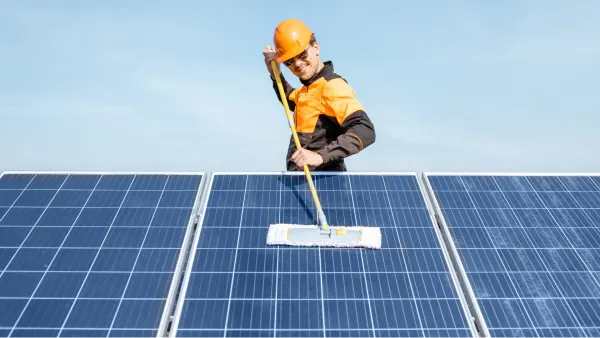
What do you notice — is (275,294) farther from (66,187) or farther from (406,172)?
(66,187)

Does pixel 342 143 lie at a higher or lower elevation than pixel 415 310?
higher

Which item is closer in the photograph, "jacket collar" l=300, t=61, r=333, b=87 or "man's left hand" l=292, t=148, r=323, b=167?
"man's left hand" l=292, t=148, r=323, b=167

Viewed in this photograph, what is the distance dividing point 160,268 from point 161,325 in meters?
0.63

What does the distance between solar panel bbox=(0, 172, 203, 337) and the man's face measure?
162 centimetres

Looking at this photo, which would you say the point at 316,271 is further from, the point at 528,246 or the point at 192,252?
the point at 528,246

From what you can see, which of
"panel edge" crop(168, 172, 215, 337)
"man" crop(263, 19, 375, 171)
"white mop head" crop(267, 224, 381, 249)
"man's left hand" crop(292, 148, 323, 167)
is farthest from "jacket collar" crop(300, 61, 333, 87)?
"white mop head" crop(267, 224, 381, 249)

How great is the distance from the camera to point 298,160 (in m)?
5.23

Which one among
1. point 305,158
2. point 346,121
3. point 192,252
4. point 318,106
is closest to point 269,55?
point 318,106

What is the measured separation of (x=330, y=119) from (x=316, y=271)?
6.75 feet

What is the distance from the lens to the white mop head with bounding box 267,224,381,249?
4621 mm

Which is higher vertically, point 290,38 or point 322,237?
point 290,38

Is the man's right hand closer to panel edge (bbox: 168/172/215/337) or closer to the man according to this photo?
the man

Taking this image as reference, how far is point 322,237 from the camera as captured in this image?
4.68 meters

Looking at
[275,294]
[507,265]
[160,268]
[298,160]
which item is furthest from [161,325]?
[507,265]
